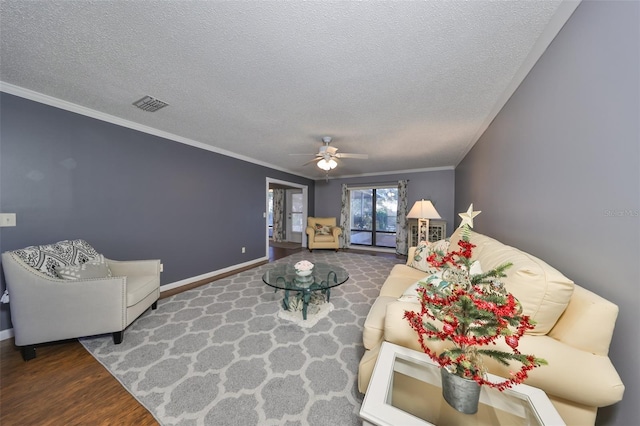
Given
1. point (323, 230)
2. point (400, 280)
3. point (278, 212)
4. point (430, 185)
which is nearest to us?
point (400, 280)

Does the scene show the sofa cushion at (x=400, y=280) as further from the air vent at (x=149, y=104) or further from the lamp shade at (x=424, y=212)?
the air vent at (x=149, y=104)

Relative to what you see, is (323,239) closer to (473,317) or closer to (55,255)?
(55,255)

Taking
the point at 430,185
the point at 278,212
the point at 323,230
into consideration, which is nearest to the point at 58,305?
the point at 323,230

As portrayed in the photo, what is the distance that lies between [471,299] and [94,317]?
8.95ft

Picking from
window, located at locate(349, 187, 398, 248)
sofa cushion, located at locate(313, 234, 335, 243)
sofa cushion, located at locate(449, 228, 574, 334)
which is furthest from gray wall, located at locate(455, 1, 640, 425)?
window, located at locate(349, 187, 398, 248)

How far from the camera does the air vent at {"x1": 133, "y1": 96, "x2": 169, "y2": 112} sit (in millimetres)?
2145

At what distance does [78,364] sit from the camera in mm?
1630

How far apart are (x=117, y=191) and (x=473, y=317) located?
12.0 ft

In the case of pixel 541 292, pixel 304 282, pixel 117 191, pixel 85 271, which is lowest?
pixel 304 282

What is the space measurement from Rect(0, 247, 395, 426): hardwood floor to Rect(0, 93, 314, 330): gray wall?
795 millimetres

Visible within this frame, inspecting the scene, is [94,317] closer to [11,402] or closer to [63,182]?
[11,402]

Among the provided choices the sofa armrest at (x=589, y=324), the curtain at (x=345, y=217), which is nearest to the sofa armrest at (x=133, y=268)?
the sofa armrest at (x=589, y=324)

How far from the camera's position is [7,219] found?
1.90 m

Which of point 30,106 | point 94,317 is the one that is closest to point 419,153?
point 94,317
